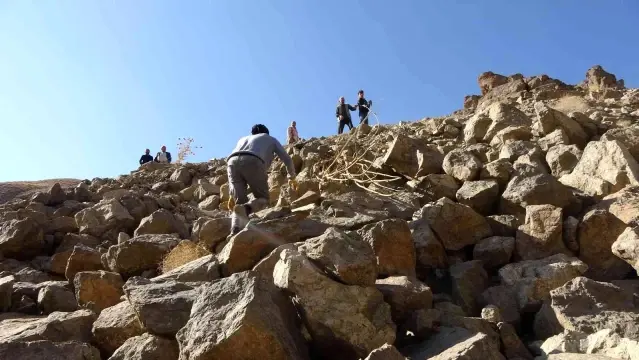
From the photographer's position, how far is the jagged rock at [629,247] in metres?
3.57

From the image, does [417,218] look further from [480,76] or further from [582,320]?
[480,76]

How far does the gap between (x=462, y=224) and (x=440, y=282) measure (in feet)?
2.41

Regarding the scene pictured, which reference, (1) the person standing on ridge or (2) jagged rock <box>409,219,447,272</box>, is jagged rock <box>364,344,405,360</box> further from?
(1) the person standing on ridge

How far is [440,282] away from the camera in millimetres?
4199

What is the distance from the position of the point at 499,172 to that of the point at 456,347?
3.24 m

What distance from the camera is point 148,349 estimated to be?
9.53 ft

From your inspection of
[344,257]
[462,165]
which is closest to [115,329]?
[344,257]

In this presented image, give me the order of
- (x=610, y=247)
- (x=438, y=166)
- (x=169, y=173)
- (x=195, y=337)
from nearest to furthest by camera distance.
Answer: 1. (x=195, y=337)
2. (x=610, y=247)
3. (x=438, y=166)
4. (x=169, y=173)

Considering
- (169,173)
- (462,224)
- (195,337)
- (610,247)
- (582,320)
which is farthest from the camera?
(169,173)

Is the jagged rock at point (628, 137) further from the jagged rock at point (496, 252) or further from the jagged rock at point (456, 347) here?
the jagged rock at point (456, 347)

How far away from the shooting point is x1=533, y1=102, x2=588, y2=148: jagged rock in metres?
6.65

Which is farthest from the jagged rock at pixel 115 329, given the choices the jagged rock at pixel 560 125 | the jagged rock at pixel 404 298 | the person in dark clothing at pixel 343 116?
the person in dark clothing at pixel 343 116

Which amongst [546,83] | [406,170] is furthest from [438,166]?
[546,83]

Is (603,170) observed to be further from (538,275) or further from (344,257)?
(344,257)
